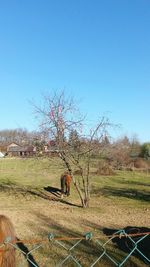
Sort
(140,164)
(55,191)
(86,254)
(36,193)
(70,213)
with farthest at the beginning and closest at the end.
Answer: (140,164)
(55,191)
(36,193)
(70,213)
(86,254)

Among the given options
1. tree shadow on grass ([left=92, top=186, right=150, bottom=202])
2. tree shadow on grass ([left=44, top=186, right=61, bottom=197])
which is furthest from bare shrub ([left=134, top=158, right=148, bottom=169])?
tree shadow on grass ([left=44, top=186, right=61, bottom=197])

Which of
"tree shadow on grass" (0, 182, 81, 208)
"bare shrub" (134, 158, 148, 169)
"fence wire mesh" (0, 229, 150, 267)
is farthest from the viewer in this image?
"bare shrub" (134, 158, 148, 169)

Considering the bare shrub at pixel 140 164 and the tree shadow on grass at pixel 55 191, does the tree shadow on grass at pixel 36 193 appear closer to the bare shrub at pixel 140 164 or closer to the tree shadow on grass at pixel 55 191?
the tree shadow on grass at pixel 55 191

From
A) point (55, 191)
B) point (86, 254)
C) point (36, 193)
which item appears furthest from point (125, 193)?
point (86, 254)

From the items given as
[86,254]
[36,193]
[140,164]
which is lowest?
[86,254]

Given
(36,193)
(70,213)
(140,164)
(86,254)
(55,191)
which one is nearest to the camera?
(86,254)

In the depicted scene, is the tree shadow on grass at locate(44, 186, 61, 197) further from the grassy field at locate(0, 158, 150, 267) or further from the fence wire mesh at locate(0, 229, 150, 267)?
the fence wire mesh at locate(0, 229, 150, 267)

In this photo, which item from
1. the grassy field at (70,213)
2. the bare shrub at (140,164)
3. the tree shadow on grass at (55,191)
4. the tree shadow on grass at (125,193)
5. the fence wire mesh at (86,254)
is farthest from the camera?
the bare shrub at (140,164)

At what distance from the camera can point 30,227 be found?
1094 centimetres

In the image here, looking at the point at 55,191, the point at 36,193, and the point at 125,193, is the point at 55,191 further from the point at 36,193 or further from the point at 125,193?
the point at 125,193

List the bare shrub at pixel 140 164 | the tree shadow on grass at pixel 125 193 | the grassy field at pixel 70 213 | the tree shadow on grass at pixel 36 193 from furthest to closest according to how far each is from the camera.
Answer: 1. the bare shrub at pixel 140 164
2. the tree shadow on grass at pixel 125 193
3. the tree shadow on grass at pixel 36 193
4. the grassy field at pixel 70 213

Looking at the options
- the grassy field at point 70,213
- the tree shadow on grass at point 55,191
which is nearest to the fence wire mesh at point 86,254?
the grassy field at point 70,213

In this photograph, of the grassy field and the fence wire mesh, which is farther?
the grassy field

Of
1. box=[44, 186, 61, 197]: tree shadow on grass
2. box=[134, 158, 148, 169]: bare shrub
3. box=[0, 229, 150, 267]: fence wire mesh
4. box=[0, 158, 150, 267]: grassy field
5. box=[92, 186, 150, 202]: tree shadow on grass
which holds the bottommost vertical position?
box=[0, 229, 150, 267]: fence wire mesh
